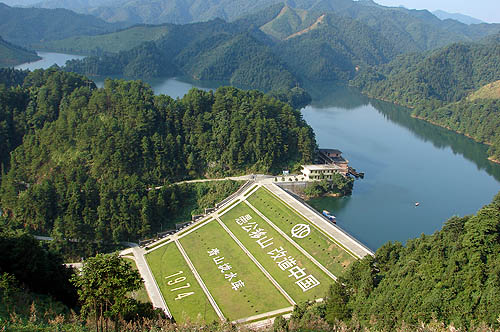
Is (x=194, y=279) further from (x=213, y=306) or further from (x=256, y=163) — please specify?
(x=256, y=163)

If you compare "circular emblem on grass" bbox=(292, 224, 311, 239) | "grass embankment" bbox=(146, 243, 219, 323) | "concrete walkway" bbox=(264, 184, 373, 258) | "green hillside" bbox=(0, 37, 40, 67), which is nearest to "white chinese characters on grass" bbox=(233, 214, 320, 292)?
"circular emblem on grass" bbox=(292, 224, 311, 239)

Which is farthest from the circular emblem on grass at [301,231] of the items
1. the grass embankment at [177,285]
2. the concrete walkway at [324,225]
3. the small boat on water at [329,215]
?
the grass embankment at [177,285]

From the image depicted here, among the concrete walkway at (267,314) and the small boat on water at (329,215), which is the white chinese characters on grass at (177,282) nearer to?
the concrete walkway at (267,314)

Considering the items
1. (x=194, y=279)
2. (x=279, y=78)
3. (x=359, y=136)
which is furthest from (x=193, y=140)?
(x=279, y=78)

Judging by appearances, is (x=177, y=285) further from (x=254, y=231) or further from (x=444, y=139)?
(x=444, y=139)

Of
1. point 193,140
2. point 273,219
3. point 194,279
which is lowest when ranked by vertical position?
point 194,279

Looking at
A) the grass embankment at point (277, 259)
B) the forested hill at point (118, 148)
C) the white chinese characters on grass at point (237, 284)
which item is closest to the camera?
the grass embankment at point (277, 259)
